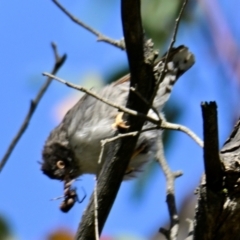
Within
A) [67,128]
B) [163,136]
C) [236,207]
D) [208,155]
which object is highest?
[67,128]

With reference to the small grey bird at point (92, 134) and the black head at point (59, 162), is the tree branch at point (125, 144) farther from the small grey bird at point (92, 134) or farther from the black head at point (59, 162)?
Result: the black head at point (59, 162)

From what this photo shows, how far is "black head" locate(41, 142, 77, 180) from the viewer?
155 inches

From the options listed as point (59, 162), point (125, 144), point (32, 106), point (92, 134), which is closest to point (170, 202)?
point (125, 144)

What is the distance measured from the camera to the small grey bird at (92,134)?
12.3ft

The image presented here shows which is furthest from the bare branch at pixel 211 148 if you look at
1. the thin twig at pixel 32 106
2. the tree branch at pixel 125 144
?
the thin twig at pixel 32 106

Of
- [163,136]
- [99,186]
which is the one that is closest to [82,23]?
[99,186]

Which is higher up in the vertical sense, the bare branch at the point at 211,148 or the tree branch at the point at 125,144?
the tree branch at the point at 125,144

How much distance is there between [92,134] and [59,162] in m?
0.36

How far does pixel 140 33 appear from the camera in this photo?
225 centimetres

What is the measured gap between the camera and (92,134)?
148 inches

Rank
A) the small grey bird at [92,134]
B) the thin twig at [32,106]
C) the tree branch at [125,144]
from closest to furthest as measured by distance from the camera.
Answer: the tree branch at [125,144] → the thin twig at [32,106] → the small grey bird at [92,134]

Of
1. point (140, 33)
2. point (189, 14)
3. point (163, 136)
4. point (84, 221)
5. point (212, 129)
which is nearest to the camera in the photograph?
point (212, 129)

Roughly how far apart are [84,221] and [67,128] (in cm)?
158

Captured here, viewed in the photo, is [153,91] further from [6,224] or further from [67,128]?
[67,128]
